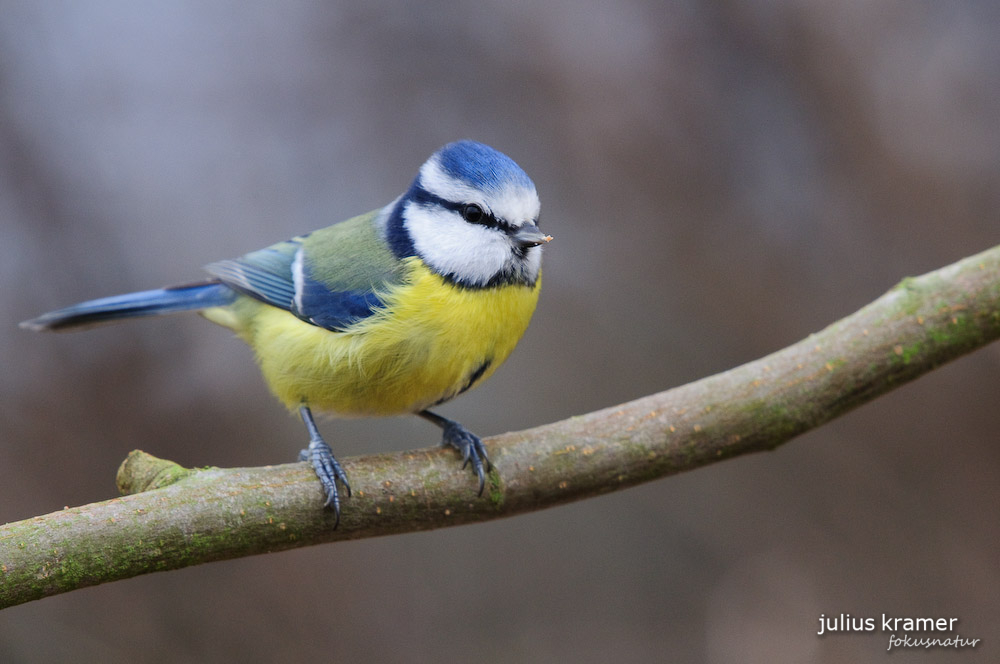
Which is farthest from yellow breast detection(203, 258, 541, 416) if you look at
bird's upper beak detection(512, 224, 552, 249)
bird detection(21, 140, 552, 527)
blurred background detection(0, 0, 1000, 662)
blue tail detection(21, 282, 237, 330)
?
blurred background detection(0, 0, 1000, 662)

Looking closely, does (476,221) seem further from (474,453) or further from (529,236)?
(474,453)

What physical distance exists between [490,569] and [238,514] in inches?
54.8

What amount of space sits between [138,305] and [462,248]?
2.91ft

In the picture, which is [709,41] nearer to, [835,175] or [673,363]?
[835,175]

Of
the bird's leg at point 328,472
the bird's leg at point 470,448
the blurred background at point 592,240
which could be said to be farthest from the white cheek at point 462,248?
the blurred background at point 592,240

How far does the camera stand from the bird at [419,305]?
155 centimetres

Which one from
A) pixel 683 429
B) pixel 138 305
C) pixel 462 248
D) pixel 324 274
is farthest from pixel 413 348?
pixel 138 305

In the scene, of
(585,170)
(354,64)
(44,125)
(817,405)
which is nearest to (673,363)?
(585,170)

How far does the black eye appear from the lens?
1552 millimetres

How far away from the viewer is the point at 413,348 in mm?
1559

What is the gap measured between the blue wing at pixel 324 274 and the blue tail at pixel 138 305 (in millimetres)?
53

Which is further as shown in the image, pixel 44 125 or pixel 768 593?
pixel 768 593

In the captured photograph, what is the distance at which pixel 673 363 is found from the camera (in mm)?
2650

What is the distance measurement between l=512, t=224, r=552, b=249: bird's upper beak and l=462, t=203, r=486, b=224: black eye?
0.25 ft
